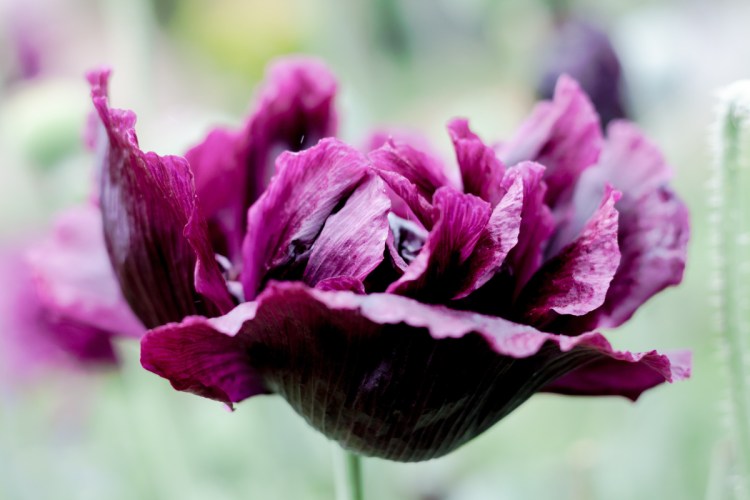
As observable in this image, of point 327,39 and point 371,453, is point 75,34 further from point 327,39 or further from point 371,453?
point 371,453

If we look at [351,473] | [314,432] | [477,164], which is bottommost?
[314,432]

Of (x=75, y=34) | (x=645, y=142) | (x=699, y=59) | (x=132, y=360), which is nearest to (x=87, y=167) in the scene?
(x=132, y=360)

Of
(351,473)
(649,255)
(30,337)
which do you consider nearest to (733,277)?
(649,255)

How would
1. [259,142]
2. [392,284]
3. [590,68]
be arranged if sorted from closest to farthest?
1. [392,284]
2. [259,142]
3. [590,68]

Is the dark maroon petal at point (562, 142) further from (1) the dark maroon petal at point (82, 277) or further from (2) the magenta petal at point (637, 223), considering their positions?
(1) the dark maroon petal at point (82, 277)

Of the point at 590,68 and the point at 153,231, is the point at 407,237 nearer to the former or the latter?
the point at 153,231

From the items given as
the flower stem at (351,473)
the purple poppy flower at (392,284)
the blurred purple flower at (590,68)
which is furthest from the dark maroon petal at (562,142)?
the blurred purple flower at (590,68)

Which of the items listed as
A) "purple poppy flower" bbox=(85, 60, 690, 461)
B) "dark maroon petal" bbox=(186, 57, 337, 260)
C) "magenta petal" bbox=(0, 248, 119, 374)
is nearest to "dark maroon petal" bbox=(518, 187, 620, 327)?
"purple poppy flower" bbox=(85, 60, 690, 461)

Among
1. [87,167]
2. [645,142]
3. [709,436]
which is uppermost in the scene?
[645,142]

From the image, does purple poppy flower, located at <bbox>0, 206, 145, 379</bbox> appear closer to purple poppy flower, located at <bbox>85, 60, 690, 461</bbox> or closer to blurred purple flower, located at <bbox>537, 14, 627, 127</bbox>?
purple poppy flower, located at <bbox>85, 60, 690, 461</bbox>
